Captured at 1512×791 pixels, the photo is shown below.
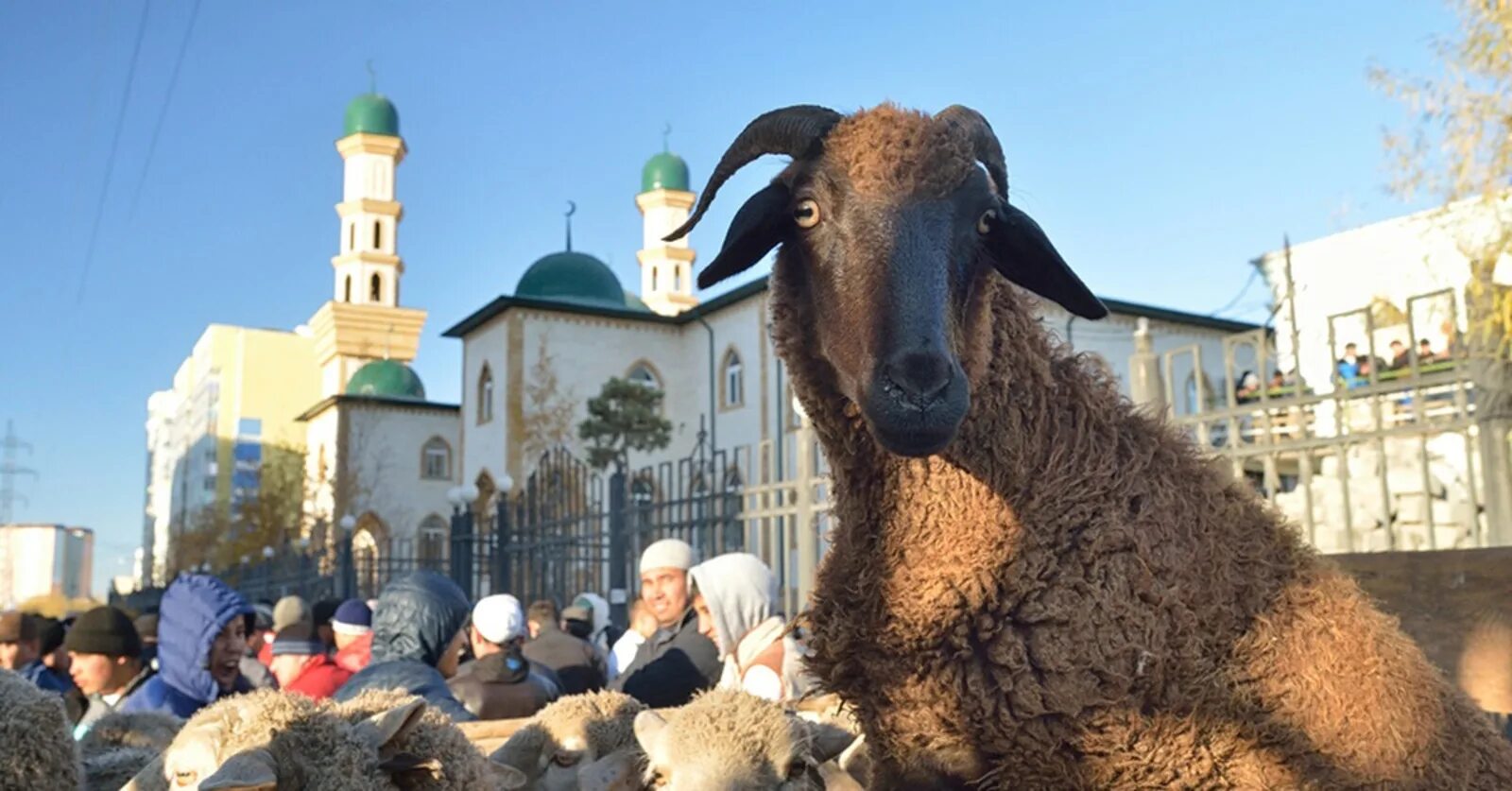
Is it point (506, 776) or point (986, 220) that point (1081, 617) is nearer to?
point (986, 220)

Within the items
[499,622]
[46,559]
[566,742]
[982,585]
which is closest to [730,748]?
[982,585]

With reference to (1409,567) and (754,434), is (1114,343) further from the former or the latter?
(1409,567)

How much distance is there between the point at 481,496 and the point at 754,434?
1052 centimetres

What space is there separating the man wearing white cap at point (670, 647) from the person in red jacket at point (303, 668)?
4.68 ft

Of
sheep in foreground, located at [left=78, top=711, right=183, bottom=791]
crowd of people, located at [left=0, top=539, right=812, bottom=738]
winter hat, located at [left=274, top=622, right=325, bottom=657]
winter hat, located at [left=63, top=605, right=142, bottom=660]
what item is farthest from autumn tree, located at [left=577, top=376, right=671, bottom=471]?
sheep in foreground, located at [left=78, top=711, right=183, bottom=791]

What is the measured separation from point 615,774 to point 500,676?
232 centimetres

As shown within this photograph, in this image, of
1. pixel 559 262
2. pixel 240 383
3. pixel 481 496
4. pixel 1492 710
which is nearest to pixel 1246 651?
pixel 1492 710

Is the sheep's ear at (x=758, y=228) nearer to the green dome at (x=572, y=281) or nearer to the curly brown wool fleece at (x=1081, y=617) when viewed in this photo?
the curly brown wool fleece at (x=1081, y=617)

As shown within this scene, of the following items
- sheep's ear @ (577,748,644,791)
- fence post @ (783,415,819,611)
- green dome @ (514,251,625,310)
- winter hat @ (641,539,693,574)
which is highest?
green dome @ (514,251,625,310)

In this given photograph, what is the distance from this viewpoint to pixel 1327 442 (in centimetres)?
685

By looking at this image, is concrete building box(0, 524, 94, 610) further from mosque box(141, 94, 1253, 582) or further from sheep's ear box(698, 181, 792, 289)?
sheep's ear box(698, 181, 792, 289)

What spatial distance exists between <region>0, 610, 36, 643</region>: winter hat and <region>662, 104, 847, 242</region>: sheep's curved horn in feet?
17.9

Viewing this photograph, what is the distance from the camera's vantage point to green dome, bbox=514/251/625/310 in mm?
45719

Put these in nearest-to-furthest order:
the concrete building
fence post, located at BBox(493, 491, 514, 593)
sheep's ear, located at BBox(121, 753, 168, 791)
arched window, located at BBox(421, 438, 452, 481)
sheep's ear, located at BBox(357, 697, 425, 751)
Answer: sheep's ear, located at BBox(357, 697, 425, 751) → sheep's ear, located at BBox(121, 753, 168, 791) → fence post, located at BBox(493, 491, 514, 593) → arched window, located at BBox(421, 438, 452, 481) → the concrete building
